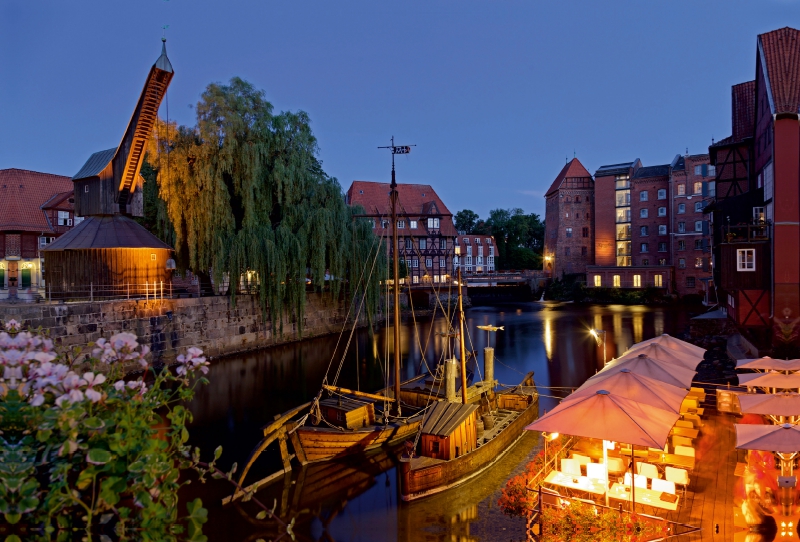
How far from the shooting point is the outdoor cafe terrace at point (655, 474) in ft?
24.3

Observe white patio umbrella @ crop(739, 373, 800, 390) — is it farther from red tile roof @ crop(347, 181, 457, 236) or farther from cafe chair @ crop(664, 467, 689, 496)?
red tile roof @ crop(347, 181, 457, 236)

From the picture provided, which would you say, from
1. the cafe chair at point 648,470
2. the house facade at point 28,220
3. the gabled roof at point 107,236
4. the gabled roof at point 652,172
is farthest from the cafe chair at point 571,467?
the gabled roof at point 652,172

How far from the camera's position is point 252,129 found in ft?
86.1

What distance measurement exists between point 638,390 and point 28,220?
37.2 meters

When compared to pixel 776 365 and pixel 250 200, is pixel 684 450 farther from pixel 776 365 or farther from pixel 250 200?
→ pixel 250 200

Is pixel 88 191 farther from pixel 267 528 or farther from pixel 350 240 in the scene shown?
pixel 267 528

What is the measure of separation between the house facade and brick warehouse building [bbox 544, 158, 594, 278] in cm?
5146

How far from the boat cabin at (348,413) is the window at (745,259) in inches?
671

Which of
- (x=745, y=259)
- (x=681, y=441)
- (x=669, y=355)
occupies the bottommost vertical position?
(x=681, y=441)

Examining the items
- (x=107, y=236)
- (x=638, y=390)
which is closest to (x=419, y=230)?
(x=107, y=236)

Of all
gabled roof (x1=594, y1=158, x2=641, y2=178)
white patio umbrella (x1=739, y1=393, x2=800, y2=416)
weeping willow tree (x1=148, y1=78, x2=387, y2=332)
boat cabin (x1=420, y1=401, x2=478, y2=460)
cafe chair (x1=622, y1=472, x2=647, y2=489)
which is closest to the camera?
cafe chair (x1=622, y1=472, x2=647, y2=489)

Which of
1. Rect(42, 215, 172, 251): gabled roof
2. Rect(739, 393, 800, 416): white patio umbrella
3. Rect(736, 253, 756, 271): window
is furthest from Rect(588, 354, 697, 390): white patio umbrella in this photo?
Rect(42, 215, 172, 251): gabled roof

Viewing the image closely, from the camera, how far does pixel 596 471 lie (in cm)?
856

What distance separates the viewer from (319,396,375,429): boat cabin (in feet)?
44.3
